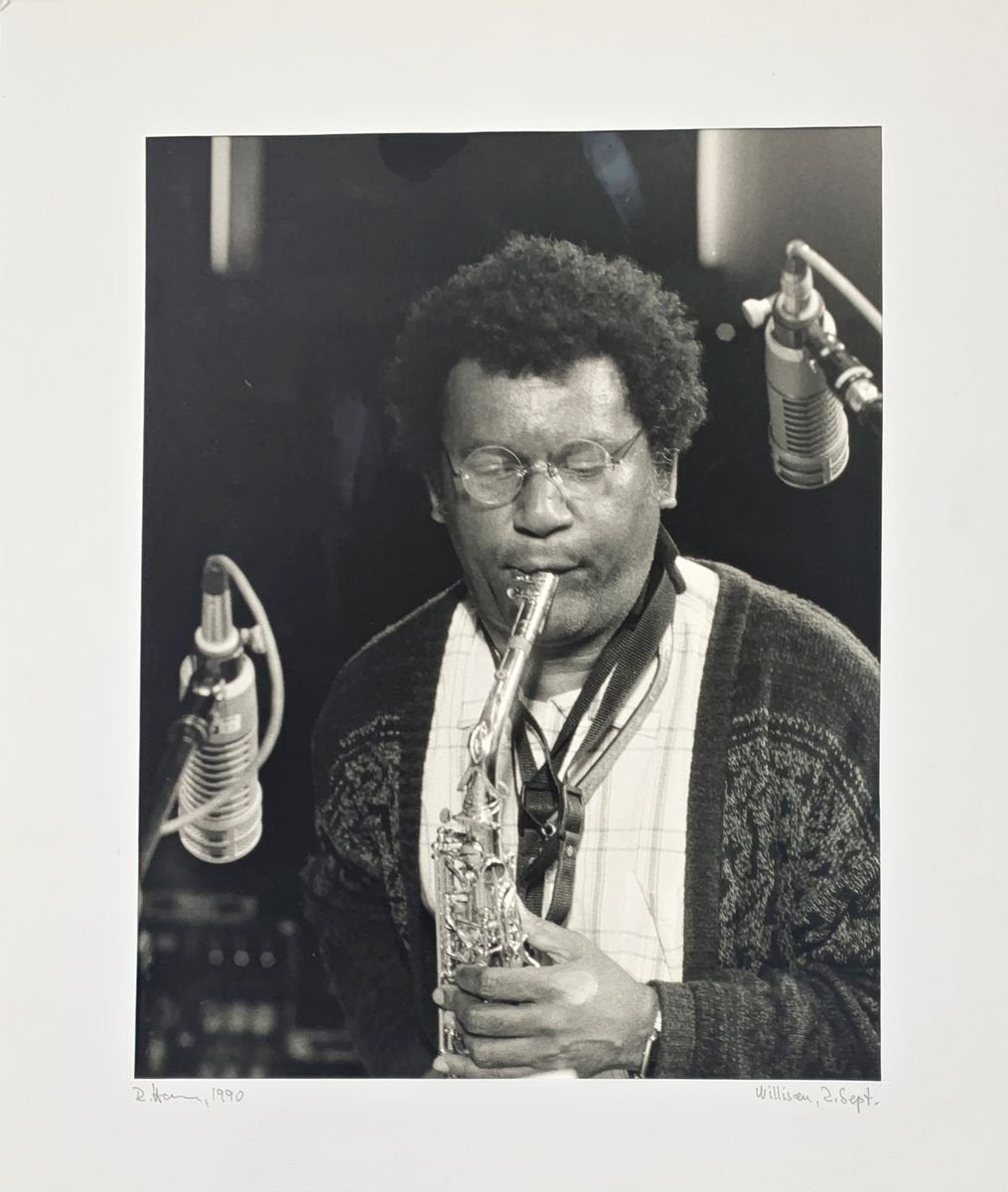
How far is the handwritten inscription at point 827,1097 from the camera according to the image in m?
1.73

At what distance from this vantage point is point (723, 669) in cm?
178

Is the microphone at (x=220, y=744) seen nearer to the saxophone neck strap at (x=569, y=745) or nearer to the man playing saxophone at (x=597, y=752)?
the man playing saxophone at (x=597, y=752)

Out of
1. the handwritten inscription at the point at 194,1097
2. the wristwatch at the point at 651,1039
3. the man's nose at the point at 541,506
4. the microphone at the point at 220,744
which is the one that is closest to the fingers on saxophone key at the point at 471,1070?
the wristwatch at the point at 651,1039

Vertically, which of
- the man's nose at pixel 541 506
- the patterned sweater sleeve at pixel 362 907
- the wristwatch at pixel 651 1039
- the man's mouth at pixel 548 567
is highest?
the man's nose at pixel 541 506

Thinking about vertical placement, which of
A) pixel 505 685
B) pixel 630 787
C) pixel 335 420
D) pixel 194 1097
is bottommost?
pixel 194 1097

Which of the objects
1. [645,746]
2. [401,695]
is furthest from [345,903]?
[645,746]

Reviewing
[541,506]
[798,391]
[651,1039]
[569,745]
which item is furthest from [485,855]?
[798,391]

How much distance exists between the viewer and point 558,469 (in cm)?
176

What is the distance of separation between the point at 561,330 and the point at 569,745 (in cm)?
54

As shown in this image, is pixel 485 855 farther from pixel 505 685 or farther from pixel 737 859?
pixel 737 859

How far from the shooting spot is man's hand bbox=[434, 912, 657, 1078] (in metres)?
1.73

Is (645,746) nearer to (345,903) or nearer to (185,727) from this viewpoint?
(345,903)

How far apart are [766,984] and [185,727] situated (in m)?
0.83

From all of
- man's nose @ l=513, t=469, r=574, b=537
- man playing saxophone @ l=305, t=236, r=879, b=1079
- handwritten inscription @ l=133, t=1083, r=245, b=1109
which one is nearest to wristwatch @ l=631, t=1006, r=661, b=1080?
man playing saxophone @ l=305, t=236, r=879, b=1079
